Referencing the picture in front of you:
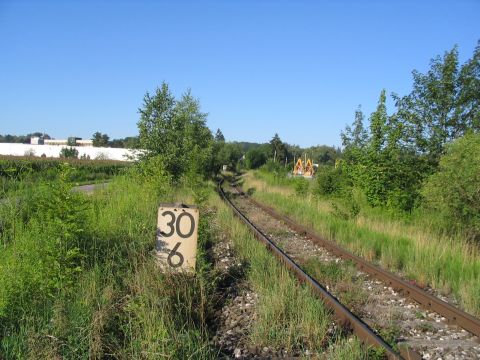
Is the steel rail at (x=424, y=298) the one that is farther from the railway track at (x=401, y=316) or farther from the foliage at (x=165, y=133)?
the foliage at (x=165, y=133)

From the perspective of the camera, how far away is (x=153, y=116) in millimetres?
21016

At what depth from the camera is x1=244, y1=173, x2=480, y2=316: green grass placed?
294 inches

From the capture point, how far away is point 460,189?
1072 centimetres

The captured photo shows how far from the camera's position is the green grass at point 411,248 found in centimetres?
747

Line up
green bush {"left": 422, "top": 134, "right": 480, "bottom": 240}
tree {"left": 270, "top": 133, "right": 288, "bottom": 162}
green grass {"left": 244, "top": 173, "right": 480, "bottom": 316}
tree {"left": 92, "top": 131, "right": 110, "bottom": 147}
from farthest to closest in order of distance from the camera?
tree {"left": 92, "top": 131, "right": 110, "bottom": 147}, tree {"left": 270, "top": 133, "right": 288, "bottom": 162}, green bush {"left": 422, "top": 134, "right": 480, "bottom": 240}, green grass {"left": 244, "top": 173, "right": 480, "bottom": 316}

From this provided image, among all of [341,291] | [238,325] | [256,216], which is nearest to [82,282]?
[238,325]

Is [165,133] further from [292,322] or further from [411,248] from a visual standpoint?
[292,322]

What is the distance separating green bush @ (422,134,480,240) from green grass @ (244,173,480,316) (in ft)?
1.61

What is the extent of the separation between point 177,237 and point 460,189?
25.5ft

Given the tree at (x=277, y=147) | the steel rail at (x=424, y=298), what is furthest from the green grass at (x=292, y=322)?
the tree at (x=277, y=147)

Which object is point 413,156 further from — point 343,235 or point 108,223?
point 108,223

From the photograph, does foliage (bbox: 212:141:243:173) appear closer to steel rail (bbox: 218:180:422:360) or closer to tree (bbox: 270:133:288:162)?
tree (bbox: 270:133:288:162)

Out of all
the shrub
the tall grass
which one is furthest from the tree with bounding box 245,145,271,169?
the tall grass

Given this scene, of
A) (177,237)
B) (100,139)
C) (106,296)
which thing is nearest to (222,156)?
(177,237)
